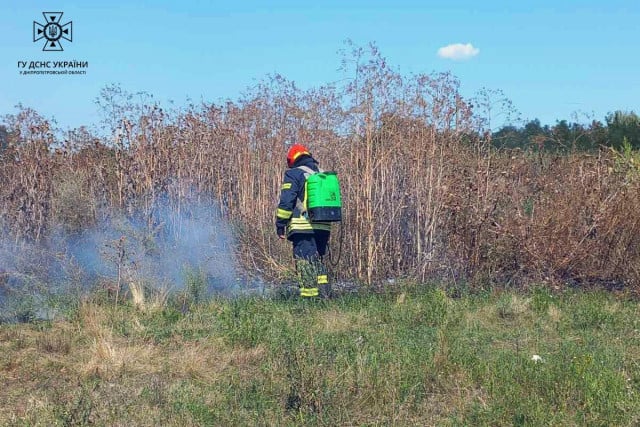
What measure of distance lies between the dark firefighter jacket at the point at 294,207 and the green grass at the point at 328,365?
0.98 meters

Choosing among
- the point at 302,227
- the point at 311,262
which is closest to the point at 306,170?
the point at 302,227

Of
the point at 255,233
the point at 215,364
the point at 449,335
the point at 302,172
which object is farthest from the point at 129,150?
the point at 449,335

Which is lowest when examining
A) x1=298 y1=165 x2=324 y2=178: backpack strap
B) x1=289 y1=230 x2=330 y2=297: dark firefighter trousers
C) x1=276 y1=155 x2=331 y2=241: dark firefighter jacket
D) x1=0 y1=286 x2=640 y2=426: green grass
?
x1=0 y1=286 x2=640 y2=426: green grass

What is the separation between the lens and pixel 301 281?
8117mm

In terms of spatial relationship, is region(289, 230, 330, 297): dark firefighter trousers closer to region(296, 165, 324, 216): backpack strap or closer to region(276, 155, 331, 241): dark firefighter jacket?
region(276, 155, 331, 241): dark firefighter jacket

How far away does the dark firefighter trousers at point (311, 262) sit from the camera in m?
8.12

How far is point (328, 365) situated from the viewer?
529cm

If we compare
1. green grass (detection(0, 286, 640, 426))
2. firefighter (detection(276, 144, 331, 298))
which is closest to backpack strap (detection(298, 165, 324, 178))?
firefighter (detection(276, 144, 331, 298))

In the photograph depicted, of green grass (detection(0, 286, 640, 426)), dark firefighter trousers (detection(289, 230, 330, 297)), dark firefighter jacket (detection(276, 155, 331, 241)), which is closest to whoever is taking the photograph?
green grass (detection(0, 286, 640, 426))

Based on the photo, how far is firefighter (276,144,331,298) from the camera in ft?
26.7

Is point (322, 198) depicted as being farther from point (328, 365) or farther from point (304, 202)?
point (328, 365)

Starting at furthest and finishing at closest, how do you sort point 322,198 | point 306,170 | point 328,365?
point 306,170 < point 322,198 < point 328,365

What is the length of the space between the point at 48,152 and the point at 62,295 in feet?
8.95

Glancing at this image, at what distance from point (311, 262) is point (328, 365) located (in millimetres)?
3071
